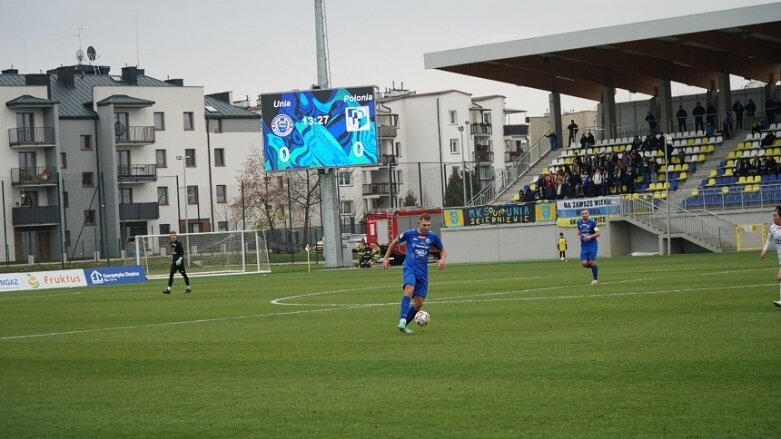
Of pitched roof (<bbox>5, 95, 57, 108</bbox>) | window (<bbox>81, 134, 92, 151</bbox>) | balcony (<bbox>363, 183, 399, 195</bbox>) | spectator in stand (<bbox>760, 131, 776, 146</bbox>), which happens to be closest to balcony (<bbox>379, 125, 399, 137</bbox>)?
balcony (<bbox>363, 183, 399, 195</bbox>)

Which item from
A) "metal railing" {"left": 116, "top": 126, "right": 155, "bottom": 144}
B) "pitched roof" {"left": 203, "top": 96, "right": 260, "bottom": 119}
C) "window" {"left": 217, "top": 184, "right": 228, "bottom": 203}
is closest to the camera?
"metal railing" {"left": 116, "top": 126, "right": 155, "bottom": 144}

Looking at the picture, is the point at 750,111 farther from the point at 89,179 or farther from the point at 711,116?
the point at 89,179

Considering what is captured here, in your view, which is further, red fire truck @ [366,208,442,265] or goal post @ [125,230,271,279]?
red fire truck @ [366,208,442,265]

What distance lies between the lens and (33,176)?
86.2m

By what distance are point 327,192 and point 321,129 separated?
4.61 meters

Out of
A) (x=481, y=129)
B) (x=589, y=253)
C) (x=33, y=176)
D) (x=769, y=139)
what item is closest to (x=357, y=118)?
(x=769, y=139)

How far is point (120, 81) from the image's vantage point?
9856cm

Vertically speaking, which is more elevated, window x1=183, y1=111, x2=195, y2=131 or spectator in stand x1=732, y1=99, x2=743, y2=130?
window x1=183, y1=111, x2=195, y2=131

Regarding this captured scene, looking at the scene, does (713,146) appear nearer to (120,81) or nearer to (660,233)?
(660,233)

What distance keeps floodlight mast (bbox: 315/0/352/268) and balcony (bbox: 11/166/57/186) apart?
33256 millimetres

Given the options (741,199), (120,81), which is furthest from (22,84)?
(741,199)

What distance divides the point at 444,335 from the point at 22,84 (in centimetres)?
7875

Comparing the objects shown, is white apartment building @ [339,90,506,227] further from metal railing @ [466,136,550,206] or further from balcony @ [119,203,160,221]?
metal railing @ [466,136,550,206]

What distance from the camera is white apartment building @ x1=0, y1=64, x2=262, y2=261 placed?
85.7m
